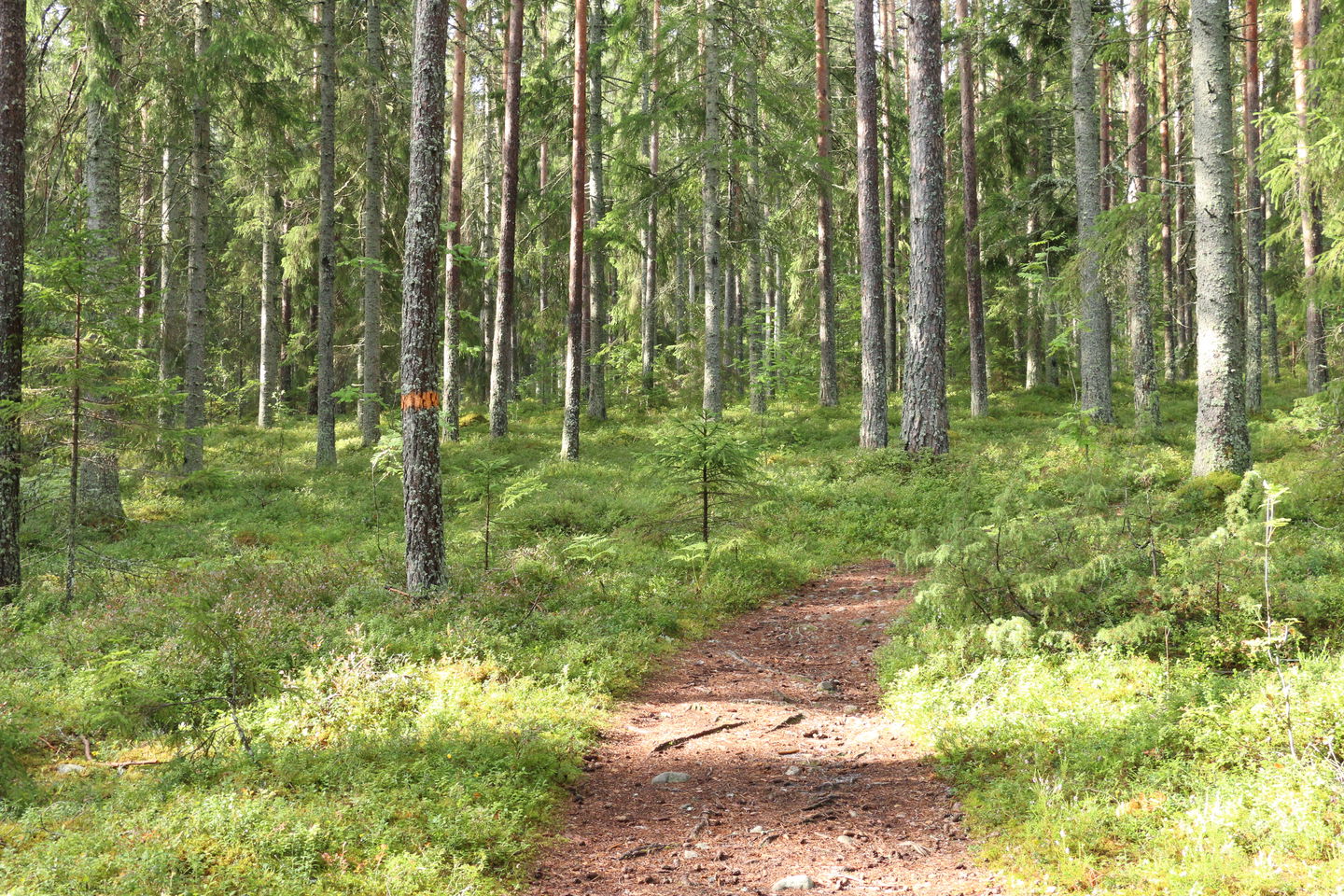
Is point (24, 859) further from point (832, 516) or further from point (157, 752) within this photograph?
point (832, 516)

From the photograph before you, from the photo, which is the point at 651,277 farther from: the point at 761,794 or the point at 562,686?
the point at 761,794

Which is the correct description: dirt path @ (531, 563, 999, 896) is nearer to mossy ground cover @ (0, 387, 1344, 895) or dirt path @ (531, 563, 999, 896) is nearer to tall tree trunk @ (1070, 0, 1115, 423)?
mossy ground cover @ (0, 387, 1344, 895)

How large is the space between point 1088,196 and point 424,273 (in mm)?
14543

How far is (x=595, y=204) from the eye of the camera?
68.6ft

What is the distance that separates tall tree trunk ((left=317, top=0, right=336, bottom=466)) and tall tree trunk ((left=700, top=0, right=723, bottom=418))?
835 centimetres

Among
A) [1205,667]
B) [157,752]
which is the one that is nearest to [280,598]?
[157,752]

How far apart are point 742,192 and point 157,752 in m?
18.1

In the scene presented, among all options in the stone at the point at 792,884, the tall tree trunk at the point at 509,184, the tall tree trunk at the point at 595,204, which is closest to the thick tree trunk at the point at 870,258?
the tall tree trunk at the point at 595,204

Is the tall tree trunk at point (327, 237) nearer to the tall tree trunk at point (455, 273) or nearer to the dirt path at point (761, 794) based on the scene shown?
the tall tree trunk at point (455, 273)

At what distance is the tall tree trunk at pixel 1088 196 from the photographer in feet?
52.2

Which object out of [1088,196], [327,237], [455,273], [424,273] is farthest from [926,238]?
[327,237]

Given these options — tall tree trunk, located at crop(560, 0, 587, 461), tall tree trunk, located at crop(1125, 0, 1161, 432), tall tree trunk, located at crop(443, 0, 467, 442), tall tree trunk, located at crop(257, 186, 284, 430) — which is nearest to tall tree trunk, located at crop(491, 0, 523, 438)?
tall tree trunk, located at crop(443, 0, 467, 442)

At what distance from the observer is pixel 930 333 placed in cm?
1353

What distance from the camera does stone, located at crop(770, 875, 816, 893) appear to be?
4203 millimetres
